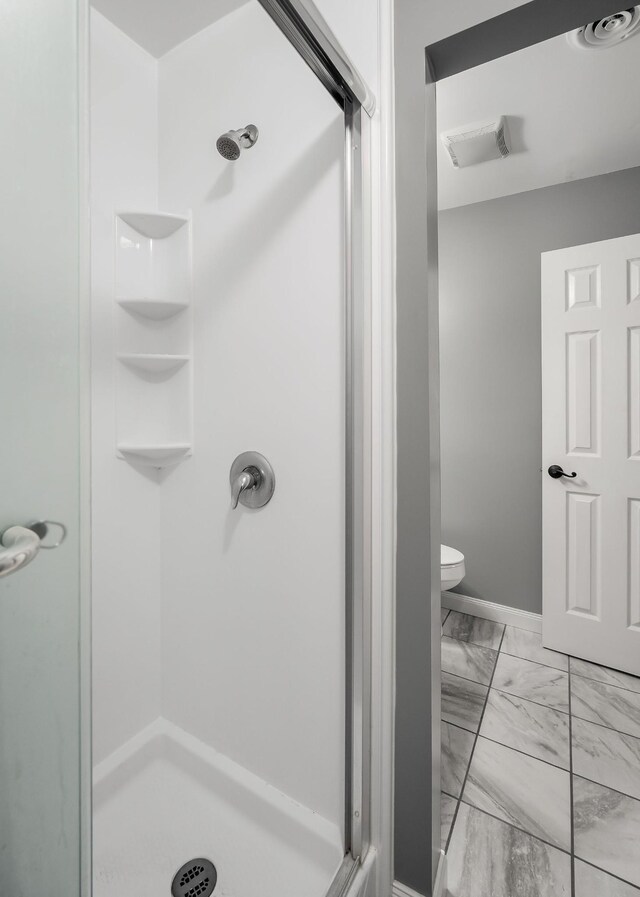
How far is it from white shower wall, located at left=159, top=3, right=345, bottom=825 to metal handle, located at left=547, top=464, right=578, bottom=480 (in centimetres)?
154

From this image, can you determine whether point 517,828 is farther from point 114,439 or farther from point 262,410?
point 114,439

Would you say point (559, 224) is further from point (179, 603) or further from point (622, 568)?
point (179, 603)

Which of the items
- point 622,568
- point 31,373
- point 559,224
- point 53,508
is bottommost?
point 622,568

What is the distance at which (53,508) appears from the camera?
40cm

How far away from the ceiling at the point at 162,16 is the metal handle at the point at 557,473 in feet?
7.11

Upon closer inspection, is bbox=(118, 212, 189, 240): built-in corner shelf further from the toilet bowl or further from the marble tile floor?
the marble tile floor

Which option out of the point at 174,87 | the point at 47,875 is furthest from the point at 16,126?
the point at 174,87

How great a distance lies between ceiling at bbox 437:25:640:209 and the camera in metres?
1.47

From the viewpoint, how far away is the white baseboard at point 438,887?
98 centimetres

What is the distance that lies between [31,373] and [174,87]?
1.51 m

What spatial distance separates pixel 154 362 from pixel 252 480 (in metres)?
0.53

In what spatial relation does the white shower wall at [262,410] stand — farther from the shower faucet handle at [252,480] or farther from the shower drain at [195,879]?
the shower drain at [195,879]

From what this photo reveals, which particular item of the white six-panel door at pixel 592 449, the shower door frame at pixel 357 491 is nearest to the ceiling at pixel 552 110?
the white six-panel door at pixel 592 449

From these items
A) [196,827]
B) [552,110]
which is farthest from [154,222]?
[196,827]
